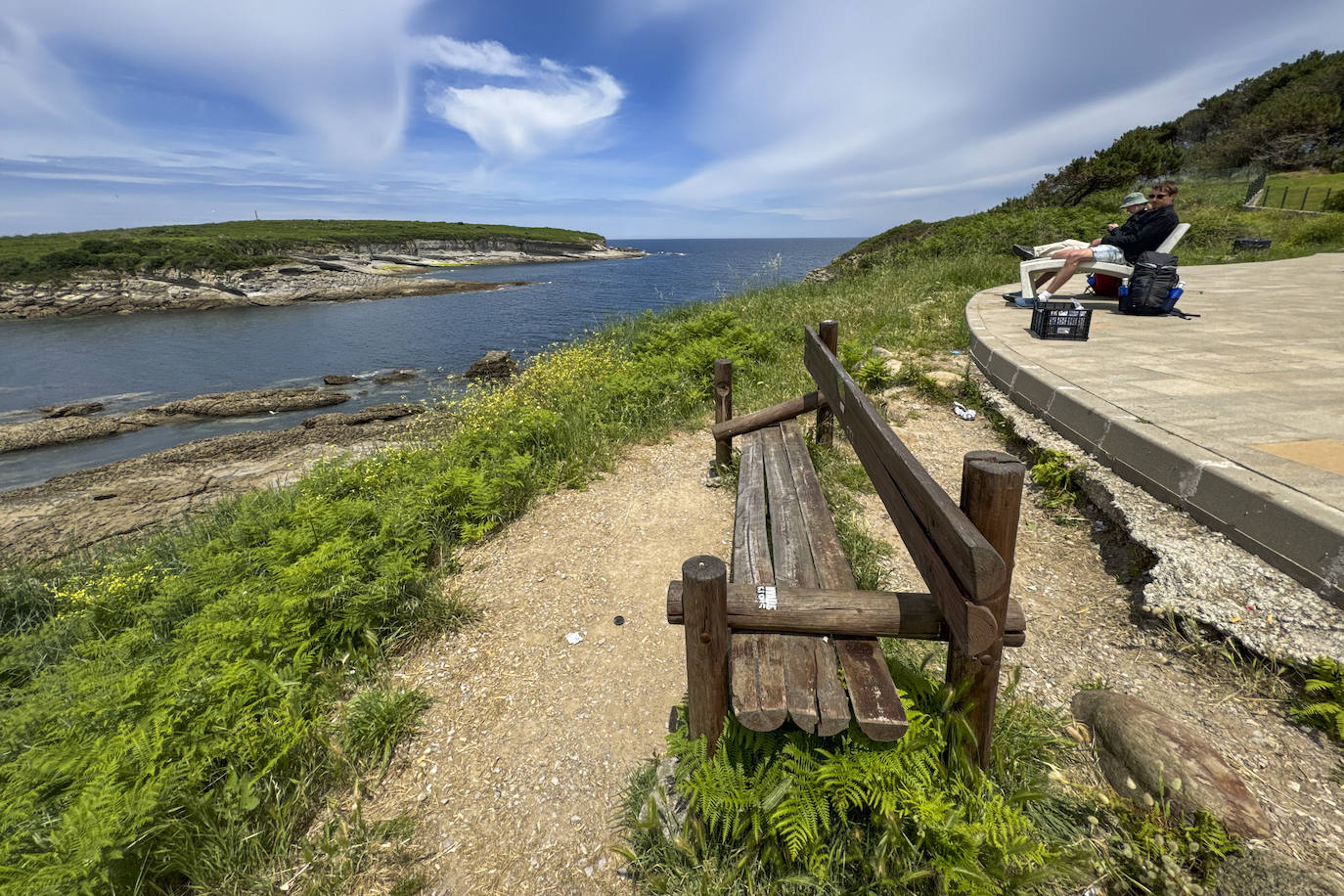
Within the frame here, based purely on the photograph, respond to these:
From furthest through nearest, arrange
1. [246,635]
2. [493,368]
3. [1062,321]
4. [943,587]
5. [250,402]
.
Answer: [493,368] → [250,402] → [1062,321] → [246,635] → [943,587]

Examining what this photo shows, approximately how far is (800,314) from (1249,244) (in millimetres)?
12261

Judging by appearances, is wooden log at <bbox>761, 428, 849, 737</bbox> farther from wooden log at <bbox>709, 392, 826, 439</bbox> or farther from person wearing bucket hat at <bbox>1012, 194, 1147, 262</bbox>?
person wearing bucket hat at <bbox>1012, 194, 1147, 262</bbox>

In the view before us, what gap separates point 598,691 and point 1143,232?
8391mm

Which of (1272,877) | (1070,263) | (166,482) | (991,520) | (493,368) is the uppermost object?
(1070,263)

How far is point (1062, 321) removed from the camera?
6074 millimetres

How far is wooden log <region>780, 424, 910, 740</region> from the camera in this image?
176 centimetres

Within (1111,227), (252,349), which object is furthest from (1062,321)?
(252,349)

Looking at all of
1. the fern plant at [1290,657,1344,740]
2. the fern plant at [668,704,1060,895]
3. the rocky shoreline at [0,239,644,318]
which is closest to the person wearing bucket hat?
the fern plant at [1290,657,1344,740]

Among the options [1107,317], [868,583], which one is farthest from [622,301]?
[868,583]

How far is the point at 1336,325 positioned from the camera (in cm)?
597

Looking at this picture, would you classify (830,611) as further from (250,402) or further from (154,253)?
(154,253)

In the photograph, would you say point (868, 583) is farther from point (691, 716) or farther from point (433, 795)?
point (433, 795)

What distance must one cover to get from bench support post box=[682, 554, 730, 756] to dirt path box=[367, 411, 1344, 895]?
2.50 ft

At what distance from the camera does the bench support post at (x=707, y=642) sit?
72.0 inches
